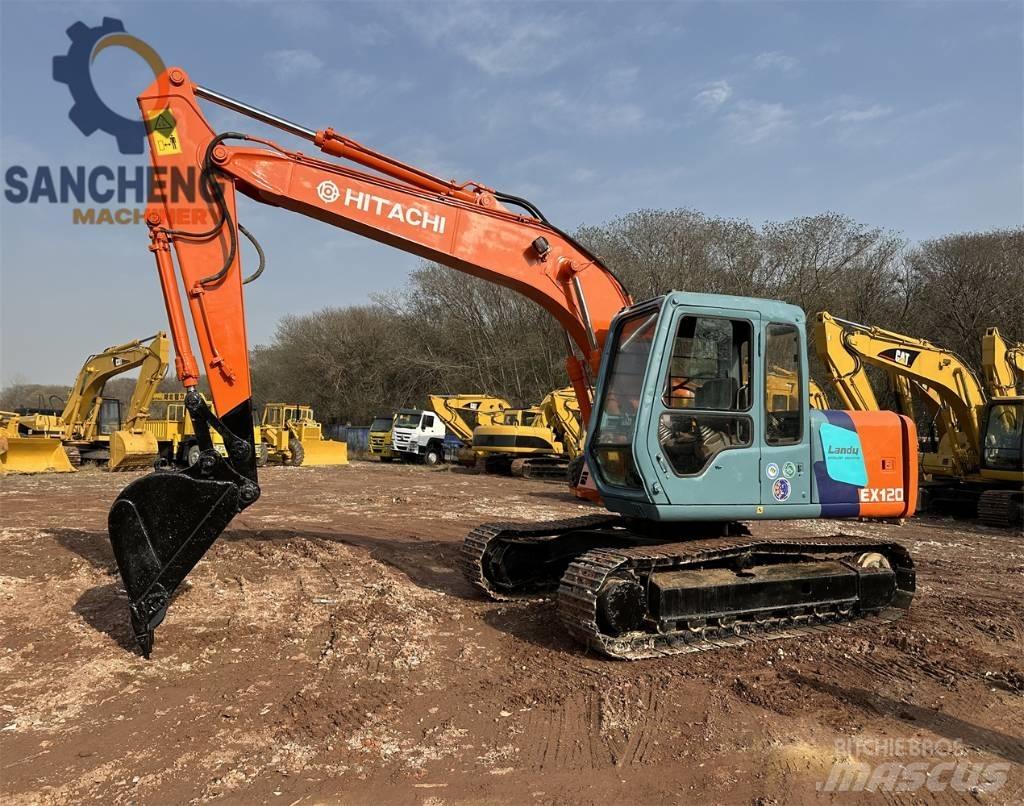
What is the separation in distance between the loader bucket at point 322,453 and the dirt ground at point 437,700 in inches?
701

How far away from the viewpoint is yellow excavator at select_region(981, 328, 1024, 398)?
14000 millimetres

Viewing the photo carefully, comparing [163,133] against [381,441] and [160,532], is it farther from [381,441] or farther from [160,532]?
[381,441]

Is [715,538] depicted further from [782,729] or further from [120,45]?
[120,45]

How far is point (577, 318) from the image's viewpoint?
6.46 m

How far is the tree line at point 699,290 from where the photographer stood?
2883cm

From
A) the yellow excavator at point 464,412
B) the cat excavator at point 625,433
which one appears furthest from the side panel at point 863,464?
the yellow excavator at point 464,412

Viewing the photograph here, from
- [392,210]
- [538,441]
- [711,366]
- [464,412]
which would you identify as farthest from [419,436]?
[711,366]

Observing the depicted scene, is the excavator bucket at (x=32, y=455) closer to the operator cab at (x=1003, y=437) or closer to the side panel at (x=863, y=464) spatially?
the side panel at (x=863, y=464)

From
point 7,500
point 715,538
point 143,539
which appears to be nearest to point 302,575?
point 143,539

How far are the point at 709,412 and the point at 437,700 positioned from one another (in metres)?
2.74

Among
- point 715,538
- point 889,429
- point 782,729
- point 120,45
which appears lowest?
point 782,729

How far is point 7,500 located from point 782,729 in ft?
45.2

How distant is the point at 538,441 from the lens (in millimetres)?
22719

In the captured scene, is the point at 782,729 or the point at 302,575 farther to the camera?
the point at 302,575
